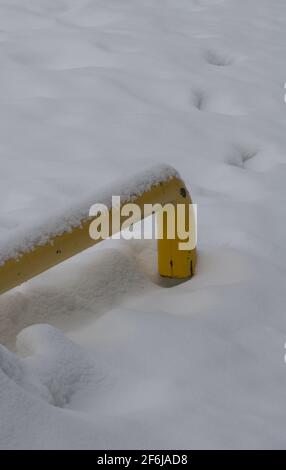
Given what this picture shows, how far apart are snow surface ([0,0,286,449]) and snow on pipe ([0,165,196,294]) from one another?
40mm

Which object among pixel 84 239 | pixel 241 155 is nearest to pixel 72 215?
pixel 84 239

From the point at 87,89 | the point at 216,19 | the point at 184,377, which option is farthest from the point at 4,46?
the point at 184,377

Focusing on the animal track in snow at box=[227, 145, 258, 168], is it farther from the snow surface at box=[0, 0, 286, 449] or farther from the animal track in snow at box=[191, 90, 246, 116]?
the animal track in snow at box=[191, 90, 246, 116]

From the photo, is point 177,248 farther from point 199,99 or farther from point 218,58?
point 218,58

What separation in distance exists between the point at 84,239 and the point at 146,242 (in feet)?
1.50

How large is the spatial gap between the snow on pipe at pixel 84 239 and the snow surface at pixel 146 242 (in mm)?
40

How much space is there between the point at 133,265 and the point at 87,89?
4.54 ft

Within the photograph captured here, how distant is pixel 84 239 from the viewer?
163 cm

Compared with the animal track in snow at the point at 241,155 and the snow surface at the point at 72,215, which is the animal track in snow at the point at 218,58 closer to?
the animal track in snow at the point at 241,155

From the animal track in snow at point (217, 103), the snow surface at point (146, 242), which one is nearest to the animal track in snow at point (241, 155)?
the snow surface at point (146, 242)

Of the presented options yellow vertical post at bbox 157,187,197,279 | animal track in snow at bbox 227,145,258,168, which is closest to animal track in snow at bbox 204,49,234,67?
animal track in snow at bbox 227,145,258,168

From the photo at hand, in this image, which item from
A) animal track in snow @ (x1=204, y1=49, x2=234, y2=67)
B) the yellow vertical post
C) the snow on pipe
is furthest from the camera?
animal track in snow @ (x1=204, y1=49, x2=234, y2=67)

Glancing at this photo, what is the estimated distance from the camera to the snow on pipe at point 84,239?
1.51 m

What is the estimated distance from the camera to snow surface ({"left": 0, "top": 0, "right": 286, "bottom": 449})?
1.32m
